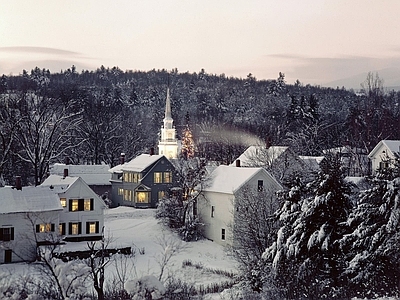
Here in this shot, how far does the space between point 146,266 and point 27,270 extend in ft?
17.7

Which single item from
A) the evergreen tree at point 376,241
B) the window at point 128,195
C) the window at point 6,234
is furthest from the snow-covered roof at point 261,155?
the evergreen tree at point 376,241

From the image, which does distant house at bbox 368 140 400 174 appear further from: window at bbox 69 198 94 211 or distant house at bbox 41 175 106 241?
window at bbox 69 198 94 211

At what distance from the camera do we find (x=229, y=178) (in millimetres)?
33844

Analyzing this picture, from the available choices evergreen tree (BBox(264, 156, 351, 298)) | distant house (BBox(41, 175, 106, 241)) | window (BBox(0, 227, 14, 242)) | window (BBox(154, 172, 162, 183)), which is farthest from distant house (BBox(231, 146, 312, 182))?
evergreen tree (BBox(264, 156, 351, 298))

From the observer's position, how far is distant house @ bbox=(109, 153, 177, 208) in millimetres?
42688

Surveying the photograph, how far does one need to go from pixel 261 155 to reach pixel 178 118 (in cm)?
5404

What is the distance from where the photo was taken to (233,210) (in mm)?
31875

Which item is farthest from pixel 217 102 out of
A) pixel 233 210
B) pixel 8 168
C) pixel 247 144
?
pixel 233 210

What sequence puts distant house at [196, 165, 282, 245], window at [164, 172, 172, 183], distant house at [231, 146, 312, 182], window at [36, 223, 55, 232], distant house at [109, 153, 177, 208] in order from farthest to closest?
1. window at [164, 172, 172, 183]
2. distant house at [109, 153, 177, 208]
3. distant house at [231, 146, 312, 182]
4. distant house at [196, 165, 282, 245]
5. window at [36, 223, 55, 232]

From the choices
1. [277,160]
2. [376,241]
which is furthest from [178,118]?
[376,241]

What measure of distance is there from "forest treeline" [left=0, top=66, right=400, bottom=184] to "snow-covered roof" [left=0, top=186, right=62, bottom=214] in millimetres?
2726

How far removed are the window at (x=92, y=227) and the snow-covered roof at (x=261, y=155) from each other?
11.3 metres

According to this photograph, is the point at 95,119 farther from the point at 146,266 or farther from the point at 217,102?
the point at 217,102

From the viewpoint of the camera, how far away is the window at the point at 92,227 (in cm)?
3266
